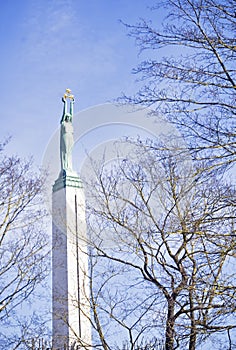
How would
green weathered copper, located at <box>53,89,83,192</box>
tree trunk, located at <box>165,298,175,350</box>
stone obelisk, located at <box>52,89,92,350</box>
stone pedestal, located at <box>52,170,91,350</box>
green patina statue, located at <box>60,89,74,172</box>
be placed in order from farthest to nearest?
green patina statue, located at <box>60,89,74,172</box> → green weathered copper, located at <box>53,89,83,192</box> → stone pedestal, located at <box>52,170,91,350</box> → stone obelisk, located at <box>52,89,92,350</box> → tree trunk, located at <box>165,298,175,350</box>

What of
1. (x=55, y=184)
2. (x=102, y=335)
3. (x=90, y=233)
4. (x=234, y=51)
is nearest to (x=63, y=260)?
(x=55, y=184)

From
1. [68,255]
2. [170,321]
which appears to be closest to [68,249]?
[68,255]

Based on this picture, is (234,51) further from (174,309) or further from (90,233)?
(90,233)

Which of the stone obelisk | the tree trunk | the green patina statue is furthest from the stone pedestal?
the tree trunk

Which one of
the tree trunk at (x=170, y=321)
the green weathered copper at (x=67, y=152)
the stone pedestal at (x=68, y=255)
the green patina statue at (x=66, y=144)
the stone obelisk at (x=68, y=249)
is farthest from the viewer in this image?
the green patina statue at (x=66, y=144)

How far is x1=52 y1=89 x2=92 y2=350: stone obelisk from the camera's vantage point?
9.72 m

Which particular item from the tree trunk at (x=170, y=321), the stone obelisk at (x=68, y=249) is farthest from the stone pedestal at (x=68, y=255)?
the tree trunk at (x=170, y=321)

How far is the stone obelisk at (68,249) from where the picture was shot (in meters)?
9.72

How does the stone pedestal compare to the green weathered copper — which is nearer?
the stone pedestal

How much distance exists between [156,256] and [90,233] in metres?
1.48

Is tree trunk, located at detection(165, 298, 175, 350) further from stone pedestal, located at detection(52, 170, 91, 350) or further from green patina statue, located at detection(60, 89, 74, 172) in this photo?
green patina statue, located at detection(60, 89, 74, 172)

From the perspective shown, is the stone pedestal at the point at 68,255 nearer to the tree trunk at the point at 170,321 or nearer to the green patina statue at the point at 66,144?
the green patina statue at the point at 66,144

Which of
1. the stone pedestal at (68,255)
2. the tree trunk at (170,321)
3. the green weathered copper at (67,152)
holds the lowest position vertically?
the tree trunk at (170,321)

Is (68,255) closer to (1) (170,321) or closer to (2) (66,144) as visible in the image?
(2) (66,144)
